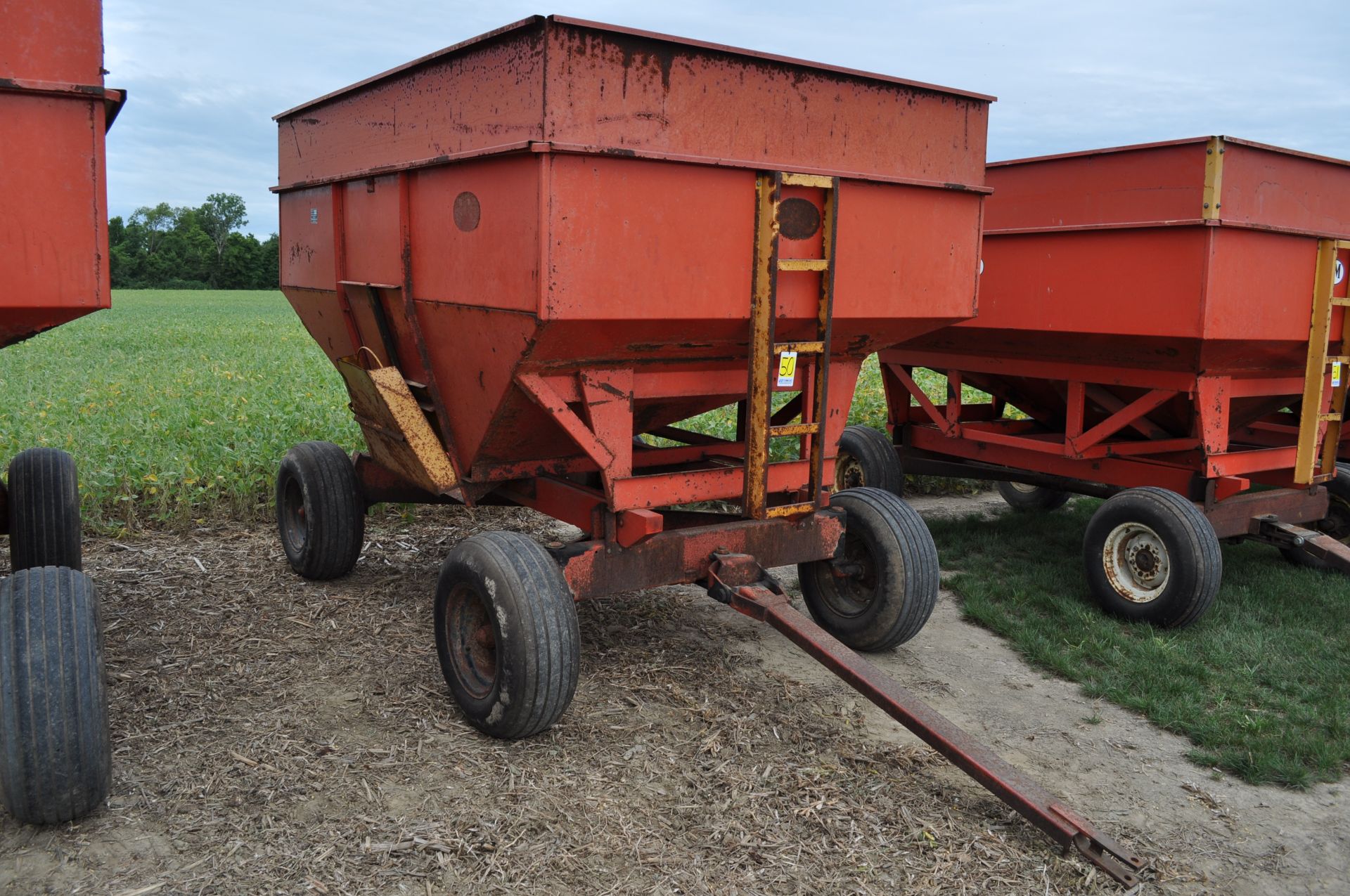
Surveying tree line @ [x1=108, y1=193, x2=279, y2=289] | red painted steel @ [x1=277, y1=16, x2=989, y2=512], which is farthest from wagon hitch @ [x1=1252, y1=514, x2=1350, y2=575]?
tree line @ [x1=108, y1=193, x2=279, y2=289]

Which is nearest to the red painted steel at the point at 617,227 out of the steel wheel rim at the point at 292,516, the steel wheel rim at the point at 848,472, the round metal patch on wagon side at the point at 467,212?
the round metal patch on wagon side at the point at 467,212

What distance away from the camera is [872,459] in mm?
7234

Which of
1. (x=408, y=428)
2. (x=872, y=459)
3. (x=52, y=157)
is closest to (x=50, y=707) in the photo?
(x=52, y=157)

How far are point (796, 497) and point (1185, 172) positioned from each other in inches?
110

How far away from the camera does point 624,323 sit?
12.6 feet

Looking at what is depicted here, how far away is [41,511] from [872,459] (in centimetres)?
491

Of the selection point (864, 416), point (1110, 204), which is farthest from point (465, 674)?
point (864, 416)

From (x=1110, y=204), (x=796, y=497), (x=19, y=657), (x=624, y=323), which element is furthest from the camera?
(x=1110, y=204)

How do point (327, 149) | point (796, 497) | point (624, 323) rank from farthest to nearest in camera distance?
point (327, 149), point (796, 497), point (624, 323)

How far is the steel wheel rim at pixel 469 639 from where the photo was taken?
3986 millimetres

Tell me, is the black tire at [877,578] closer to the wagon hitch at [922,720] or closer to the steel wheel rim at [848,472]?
the wagon hitch at [922,720]

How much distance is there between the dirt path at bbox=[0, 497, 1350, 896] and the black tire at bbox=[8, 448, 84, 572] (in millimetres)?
455

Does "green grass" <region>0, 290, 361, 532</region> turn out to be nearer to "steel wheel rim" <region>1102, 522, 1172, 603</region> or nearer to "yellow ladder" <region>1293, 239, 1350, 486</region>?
"steel wheel rim" <region>1102, 522, 1172, 603</region>

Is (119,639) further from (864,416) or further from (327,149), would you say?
(864,416)
